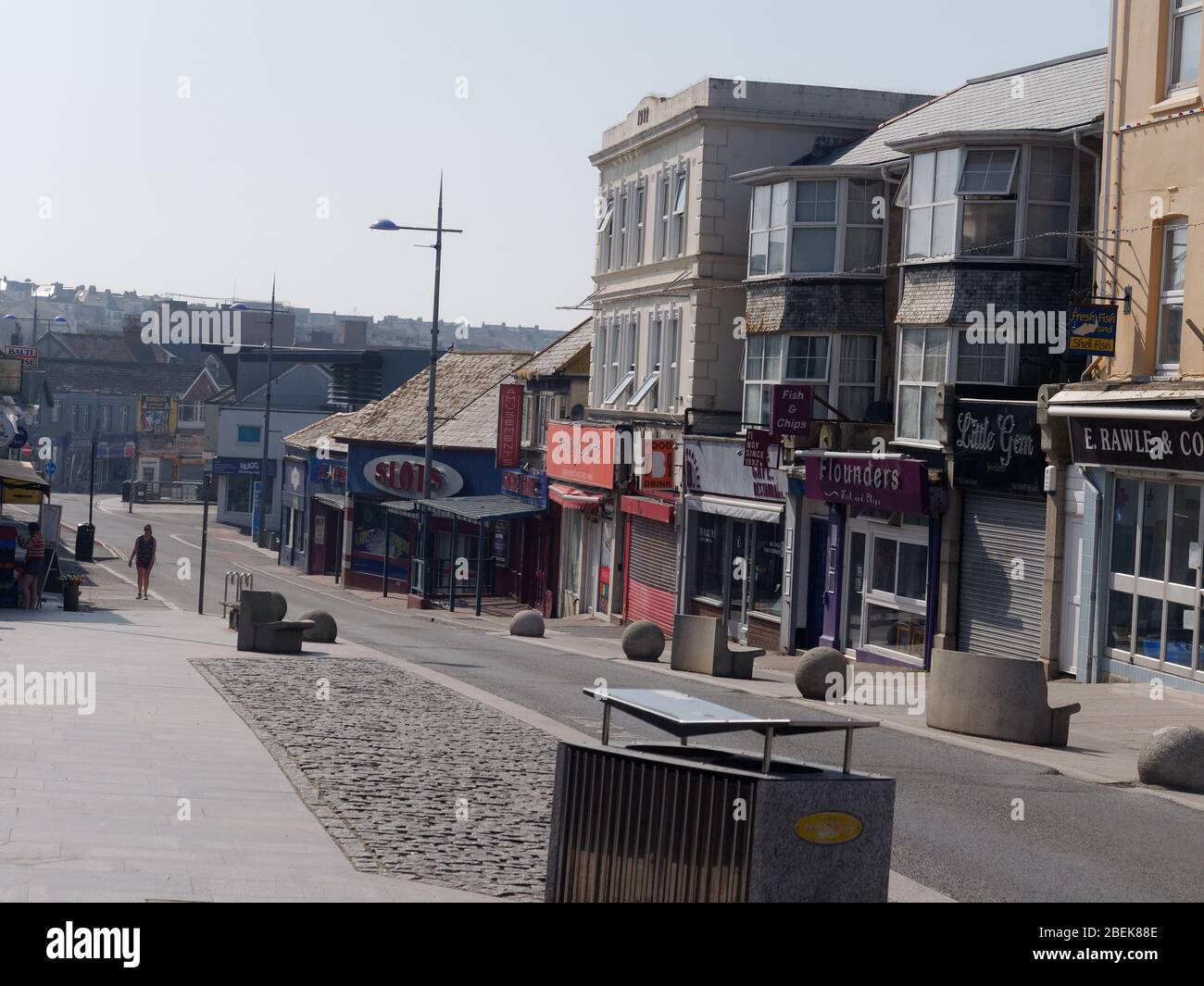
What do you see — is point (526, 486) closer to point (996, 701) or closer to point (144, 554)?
point (144, 554)

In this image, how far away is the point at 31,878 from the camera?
27.1 ft

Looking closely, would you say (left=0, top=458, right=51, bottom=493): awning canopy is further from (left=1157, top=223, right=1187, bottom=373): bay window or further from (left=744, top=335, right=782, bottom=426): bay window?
(left=1157, top=223, right=1187, bottom=373): bay window

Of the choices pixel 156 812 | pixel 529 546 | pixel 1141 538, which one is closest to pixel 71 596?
pixel 529 546

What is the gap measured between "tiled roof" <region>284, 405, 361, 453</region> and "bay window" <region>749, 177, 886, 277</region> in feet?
110

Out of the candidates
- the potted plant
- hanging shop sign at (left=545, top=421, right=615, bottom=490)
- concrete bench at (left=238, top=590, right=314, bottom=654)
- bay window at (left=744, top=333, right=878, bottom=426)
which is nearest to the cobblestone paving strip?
concrete bench at (left=238, top=590, right=314, bottom=654)

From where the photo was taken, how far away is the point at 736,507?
111 feet

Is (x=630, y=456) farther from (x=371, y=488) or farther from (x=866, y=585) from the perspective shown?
(x=371, y=488)

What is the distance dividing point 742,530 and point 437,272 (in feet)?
48.3

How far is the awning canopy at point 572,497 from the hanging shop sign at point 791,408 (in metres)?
11.9

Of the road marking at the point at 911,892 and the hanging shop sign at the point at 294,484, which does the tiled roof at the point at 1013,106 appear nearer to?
the road marking at the point at 911,892

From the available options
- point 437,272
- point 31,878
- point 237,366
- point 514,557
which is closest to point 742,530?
point 437,272

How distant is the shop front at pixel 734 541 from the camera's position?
107 feet

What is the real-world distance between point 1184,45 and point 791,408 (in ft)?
35.2

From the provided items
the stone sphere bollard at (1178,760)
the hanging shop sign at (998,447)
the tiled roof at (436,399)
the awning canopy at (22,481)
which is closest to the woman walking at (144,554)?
the awning canopy at (22,481)
